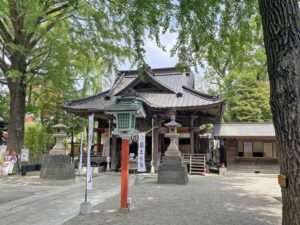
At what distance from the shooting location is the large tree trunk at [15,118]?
16141mm

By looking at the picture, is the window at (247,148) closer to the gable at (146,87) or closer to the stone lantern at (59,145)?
the gable at (146,87)

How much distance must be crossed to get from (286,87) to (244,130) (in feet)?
54.3

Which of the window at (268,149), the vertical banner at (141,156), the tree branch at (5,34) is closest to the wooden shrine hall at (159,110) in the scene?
the vertical banner at (141,156)

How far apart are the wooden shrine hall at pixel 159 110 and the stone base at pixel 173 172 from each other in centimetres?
422

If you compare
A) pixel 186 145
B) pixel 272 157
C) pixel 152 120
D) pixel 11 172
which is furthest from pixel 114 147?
pixel 272 157

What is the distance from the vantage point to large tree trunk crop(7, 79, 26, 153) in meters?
16.1

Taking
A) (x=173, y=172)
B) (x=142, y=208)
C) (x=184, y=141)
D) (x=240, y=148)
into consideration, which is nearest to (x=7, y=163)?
(x=173, y=172)

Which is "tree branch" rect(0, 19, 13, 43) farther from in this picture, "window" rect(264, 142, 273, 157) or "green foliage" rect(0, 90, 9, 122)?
"window" rect(264, 142, 273, 157)

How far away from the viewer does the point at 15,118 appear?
16219mm

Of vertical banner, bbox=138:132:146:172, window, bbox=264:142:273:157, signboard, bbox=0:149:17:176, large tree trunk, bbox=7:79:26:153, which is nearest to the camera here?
vertical banner, bbox=138:132:146:172

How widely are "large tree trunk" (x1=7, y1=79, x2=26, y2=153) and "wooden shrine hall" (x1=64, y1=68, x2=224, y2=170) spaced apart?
3.03 meters

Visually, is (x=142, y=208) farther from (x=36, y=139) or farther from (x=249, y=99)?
(x=249, y=99)

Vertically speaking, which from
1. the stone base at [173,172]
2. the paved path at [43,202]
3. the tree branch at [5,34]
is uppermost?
the tree branch at [5,34]

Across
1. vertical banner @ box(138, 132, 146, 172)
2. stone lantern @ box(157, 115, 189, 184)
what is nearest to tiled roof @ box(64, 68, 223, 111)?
vertical banner @ box(138, 132, 146, 172)
